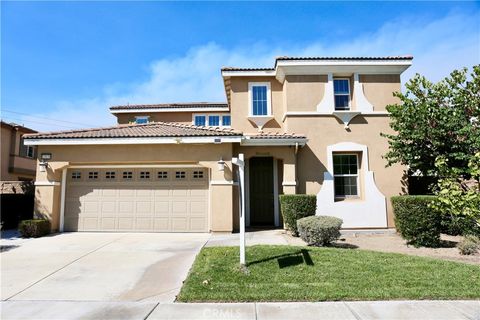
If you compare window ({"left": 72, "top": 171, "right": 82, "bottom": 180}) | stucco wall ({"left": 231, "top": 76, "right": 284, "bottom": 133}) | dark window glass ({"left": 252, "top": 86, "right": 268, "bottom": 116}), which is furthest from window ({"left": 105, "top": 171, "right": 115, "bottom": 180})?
dark window glass ({"left": 252, "top": 86, "right": 268, "bottom": 116})

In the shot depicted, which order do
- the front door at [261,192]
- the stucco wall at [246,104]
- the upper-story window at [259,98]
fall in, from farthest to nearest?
the upper-story window at [259,98] → the stucco wall at [246,104] → the front door at [261,192]

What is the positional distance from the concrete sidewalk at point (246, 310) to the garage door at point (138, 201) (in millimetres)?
7189

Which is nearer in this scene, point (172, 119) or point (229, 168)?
point (229, 168)

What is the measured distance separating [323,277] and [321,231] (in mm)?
2824

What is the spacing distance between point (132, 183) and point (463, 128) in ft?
39.4

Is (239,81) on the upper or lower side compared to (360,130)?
upper

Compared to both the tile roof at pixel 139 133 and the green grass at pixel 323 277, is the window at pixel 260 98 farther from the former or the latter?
the green grass at pixel 323 277

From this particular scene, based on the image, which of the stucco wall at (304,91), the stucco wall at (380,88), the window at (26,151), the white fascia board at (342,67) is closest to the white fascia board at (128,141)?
the stucco wall at (304,91)

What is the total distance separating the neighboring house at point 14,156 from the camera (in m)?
21.8

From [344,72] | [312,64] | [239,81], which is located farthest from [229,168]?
[344,72]

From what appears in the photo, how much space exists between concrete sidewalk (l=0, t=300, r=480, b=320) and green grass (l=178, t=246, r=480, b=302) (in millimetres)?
247

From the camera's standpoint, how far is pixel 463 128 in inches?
456

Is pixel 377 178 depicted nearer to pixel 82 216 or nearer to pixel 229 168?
pixel 229 168

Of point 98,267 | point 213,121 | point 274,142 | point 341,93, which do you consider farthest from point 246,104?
point 98,267
